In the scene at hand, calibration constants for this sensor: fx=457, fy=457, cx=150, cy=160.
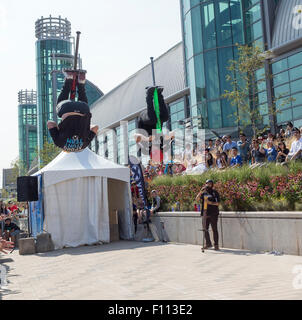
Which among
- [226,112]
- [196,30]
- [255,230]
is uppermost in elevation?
[196,30]

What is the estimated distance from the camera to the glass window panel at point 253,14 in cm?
2784

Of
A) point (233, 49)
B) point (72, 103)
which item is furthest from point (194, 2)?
point (72, 103)

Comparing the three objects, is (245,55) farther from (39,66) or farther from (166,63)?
(39,66)

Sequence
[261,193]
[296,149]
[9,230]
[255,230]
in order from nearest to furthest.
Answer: [255,230] < [261,193] < [296,149] < [9,230]

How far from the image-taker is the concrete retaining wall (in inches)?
384

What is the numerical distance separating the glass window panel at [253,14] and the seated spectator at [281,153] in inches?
667

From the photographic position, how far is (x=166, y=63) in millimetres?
39750

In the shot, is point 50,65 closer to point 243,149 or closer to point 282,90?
point 282,90

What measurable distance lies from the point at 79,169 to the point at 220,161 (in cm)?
464

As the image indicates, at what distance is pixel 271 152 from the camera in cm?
1346

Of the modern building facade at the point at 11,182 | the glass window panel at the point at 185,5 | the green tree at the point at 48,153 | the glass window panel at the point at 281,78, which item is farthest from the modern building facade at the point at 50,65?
the glass window panel at the point at 281,78

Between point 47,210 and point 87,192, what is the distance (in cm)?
146

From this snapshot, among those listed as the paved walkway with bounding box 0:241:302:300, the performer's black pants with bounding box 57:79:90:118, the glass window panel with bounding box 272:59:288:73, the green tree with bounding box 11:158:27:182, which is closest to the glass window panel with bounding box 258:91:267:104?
the glass window panel with bounding box 272:59:288:73

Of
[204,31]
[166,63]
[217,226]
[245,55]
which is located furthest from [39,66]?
[217,226]
